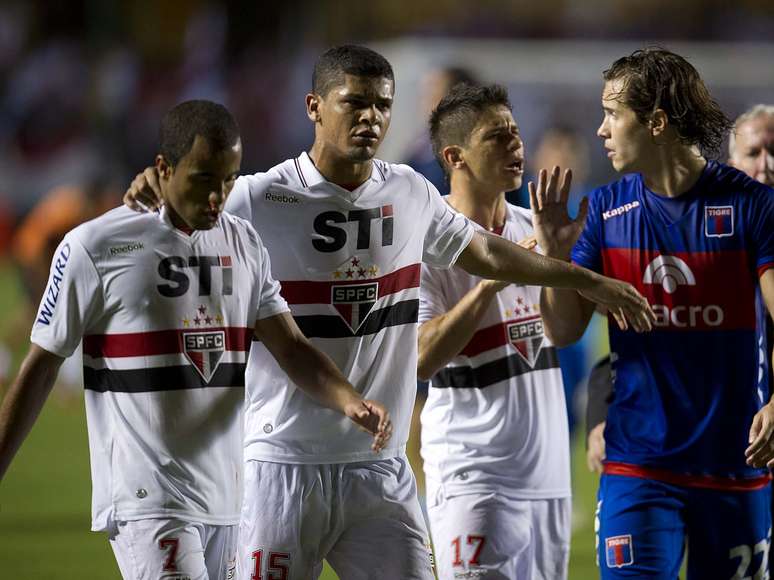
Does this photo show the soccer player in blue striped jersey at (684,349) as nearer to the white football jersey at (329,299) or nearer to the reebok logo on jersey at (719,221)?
the reebok logo on jersey at (719,221)

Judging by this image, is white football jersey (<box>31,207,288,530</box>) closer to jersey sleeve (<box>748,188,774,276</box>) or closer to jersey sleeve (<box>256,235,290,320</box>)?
jersey sleeve (<box>256,235,290,320</box>)

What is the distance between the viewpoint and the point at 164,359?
3.61m

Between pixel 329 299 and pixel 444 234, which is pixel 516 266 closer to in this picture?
pixel 444 234

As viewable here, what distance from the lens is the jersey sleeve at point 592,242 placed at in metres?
4.51

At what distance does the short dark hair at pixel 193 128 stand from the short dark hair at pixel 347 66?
A: 2.01ft

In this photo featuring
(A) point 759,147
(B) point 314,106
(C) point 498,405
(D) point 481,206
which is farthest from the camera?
(A) point 759,147

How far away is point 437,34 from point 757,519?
22.7 metres

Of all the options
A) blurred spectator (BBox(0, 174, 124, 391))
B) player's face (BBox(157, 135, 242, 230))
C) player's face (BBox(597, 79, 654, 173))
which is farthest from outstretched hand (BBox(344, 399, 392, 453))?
blurred spectator (BBox(0, 174, 124, 391))

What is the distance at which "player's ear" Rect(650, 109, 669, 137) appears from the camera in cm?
431

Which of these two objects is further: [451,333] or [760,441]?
[451,333]

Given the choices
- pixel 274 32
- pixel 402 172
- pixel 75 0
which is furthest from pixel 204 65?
pixel 402 172

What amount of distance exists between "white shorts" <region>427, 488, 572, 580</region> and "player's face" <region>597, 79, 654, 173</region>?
1.29 m

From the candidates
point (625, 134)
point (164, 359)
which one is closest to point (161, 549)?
point (164, 359)

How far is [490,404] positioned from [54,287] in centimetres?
178
